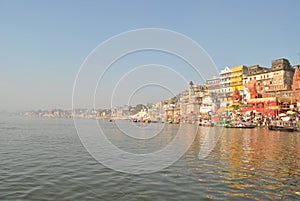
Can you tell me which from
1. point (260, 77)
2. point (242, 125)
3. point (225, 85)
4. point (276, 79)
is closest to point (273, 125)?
point (242, 125)

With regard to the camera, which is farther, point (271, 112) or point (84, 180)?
point (271, 112)

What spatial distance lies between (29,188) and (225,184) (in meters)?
12.0

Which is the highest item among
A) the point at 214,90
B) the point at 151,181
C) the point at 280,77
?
the point at 280,77

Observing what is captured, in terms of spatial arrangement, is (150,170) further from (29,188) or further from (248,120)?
(248,120)

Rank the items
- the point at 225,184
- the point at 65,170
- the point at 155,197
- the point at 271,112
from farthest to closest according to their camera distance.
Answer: the point at 271,112 < the point at 65,170 < the point at 225,184 < the point at 155,197

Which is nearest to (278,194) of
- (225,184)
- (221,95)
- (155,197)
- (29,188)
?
(225,184)

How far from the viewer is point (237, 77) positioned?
541ft

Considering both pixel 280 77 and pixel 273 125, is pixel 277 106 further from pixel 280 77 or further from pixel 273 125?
pixel 280 77

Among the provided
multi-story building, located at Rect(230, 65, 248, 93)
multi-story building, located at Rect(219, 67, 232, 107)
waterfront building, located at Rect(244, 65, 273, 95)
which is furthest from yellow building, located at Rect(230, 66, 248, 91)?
waterfront building, located at Rect(244, 65, 273, 95)

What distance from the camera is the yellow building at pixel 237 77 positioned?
160875mm

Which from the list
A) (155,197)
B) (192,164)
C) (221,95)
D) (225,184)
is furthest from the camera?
(221,95)

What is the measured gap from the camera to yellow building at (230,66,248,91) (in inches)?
6334

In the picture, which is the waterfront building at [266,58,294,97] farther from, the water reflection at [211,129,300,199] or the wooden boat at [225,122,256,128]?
the water reflection at [211,129,300,199]

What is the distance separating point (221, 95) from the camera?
573ft
